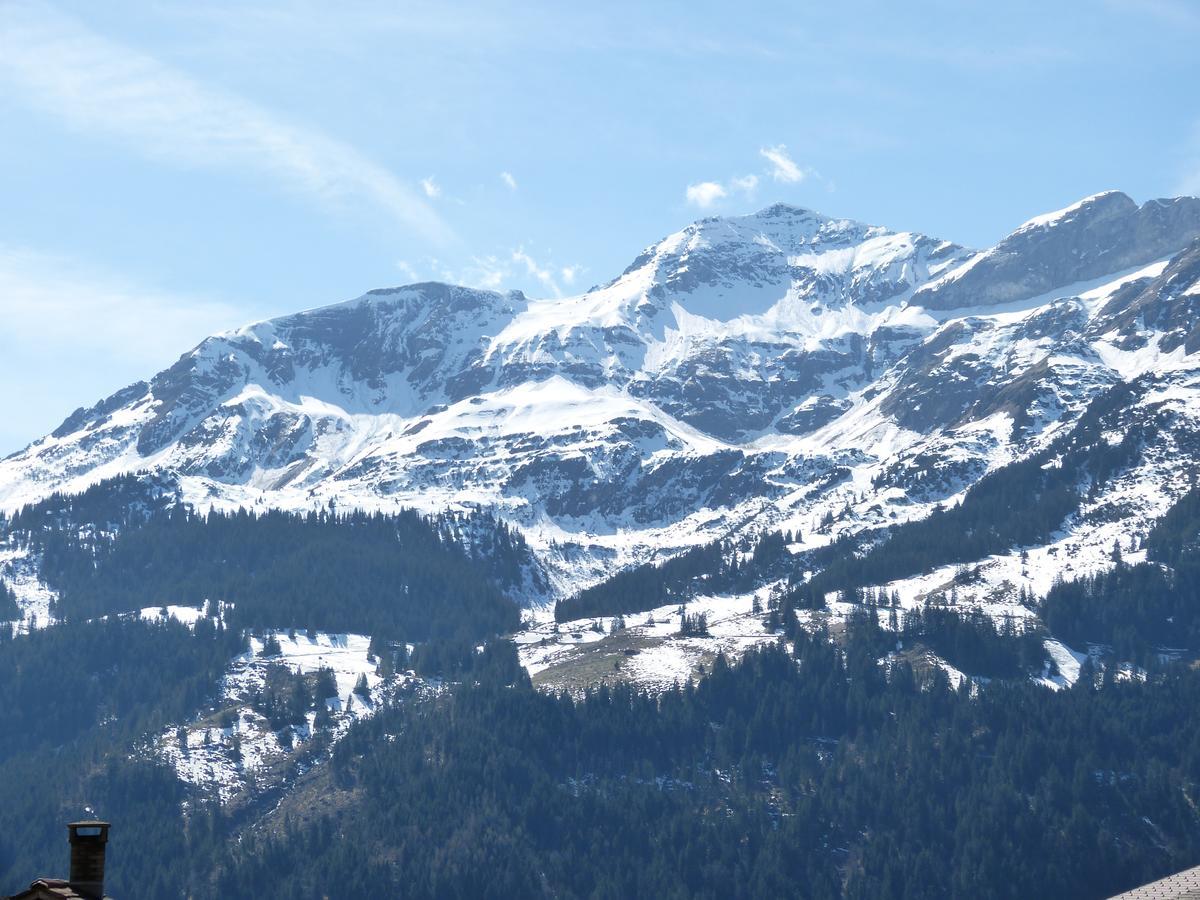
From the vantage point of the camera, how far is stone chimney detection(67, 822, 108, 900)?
47875 millimetres

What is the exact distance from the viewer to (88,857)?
48.6 metres

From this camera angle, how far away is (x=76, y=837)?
47.9 m

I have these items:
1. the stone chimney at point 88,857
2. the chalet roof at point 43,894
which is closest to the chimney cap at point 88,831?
the stone chimney at point 88,857

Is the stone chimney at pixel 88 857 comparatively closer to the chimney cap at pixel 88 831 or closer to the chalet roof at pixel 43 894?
the chimney cap at pixel 88 831

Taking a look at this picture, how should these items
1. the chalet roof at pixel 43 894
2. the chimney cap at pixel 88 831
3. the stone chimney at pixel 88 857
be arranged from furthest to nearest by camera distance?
the stone chimney at pixel 88 857, the chimney cap at pixel 88 831, the chalet roof at pixel 43 894

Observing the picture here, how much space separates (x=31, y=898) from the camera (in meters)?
45.4

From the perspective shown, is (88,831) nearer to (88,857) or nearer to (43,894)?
(88,857)

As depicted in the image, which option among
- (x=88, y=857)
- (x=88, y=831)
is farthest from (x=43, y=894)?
(x=88, y=857)

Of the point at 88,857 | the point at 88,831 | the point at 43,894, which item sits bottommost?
the point at 43,894

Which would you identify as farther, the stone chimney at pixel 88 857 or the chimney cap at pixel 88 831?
the stone chimney at pixel 88 857

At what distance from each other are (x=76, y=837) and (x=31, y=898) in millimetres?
2754

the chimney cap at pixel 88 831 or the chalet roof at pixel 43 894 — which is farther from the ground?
→ the chimney cap at pixel 88 831

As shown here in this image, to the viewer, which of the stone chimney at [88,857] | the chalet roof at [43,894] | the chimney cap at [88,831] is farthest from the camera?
the stone chimney at [88,857]

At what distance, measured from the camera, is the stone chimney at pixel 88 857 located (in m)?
47.9
